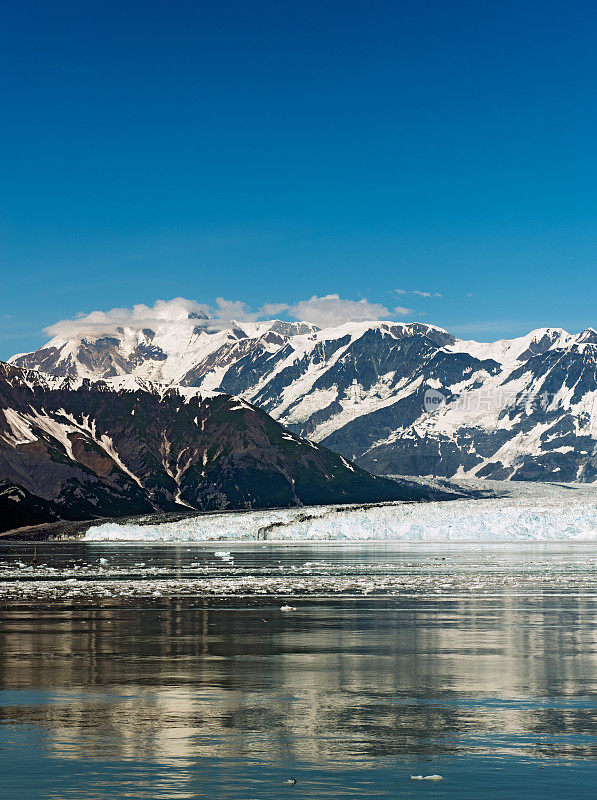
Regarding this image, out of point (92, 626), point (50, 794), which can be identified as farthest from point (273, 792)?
point (92, 626)

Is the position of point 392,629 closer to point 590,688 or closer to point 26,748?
point 590,688

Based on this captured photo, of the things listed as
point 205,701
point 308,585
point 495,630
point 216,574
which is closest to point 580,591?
point 308,585

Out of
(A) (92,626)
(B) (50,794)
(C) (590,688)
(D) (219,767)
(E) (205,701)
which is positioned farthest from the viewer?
(A) (92,626)

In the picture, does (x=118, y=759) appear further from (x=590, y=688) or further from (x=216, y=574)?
(x=216, y=574)

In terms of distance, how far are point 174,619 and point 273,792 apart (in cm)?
3294

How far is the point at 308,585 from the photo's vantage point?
7631 cm

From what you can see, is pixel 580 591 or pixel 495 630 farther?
pixel 580 591

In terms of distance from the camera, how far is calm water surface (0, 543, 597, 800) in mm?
19625

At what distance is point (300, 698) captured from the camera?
2838 centimetres

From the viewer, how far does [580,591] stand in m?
67.4

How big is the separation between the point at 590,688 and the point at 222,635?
1852 cm

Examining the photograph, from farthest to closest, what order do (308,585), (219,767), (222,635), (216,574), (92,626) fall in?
(216,574) → (308,585) → (92,626) → (222,635) → (219,767)

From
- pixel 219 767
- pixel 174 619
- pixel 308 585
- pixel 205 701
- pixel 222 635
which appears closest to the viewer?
pixel 219 767

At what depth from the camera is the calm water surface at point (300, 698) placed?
1962 cm
